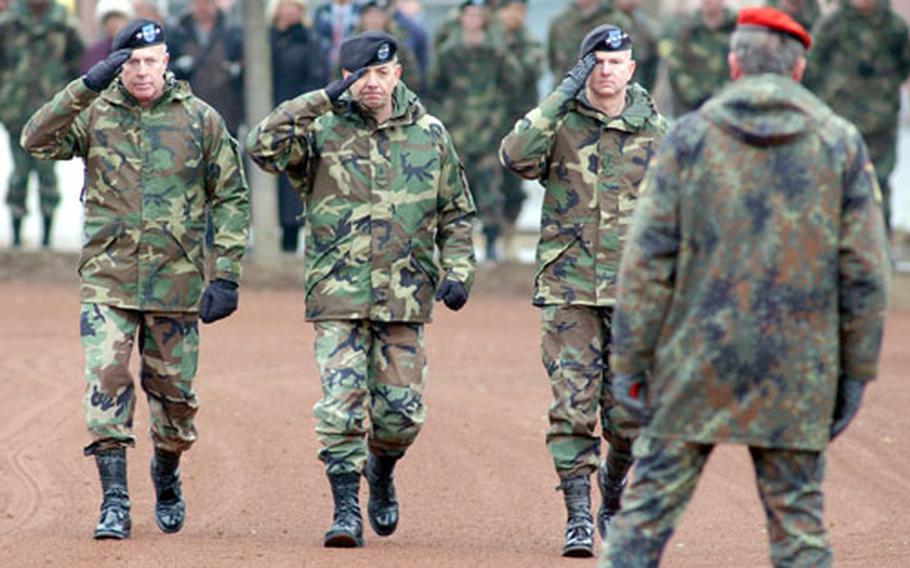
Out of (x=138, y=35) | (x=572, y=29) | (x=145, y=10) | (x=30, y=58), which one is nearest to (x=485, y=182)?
(x=572, y=29)

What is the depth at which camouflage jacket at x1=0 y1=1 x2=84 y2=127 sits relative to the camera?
20.3 meters

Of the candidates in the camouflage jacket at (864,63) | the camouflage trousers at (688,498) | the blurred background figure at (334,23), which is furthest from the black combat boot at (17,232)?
the camouflage trousers at (688,498)

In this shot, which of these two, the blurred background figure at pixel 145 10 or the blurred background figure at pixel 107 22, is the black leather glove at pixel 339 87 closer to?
the blurred background figure at pixel 107 22

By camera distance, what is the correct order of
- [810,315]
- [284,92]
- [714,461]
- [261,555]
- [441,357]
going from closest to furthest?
[810,315] → [261,555] → [714,461] → [441,357] → [284,92]

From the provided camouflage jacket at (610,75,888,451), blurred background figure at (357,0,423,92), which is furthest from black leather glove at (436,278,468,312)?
blurred background figure at (357,0,423,92)

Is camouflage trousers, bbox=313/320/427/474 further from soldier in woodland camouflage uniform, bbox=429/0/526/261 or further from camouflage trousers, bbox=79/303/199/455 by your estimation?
soldier in woodland camouflage uniform, bbox=429/0/526/261

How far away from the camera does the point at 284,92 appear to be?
2050 cm

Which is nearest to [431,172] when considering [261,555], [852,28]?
[261,555]

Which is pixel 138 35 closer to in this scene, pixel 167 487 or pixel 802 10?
pixel 167 487

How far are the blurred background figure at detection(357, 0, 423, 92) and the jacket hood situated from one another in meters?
11.9

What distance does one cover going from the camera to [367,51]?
32.3 feet

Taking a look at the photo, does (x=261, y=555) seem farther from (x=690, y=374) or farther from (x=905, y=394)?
(x=905, y=394)

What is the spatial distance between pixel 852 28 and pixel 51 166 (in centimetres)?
716

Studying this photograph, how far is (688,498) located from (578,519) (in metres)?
2.48
